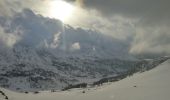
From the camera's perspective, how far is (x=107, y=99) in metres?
50.2

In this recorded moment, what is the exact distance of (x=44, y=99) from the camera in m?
62.7

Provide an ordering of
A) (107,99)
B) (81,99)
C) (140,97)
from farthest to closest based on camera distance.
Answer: (81,99)
(107,99)
(140,97)

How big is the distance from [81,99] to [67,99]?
3.81m

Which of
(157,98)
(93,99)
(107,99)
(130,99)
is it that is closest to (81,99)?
(93,99)

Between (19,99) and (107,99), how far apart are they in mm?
19632

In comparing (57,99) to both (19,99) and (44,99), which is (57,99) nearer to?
(44,99)

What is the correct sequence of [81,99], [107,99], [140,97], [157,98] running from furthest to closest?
[81,99] < [107,99] < [140,97] < [157,98]

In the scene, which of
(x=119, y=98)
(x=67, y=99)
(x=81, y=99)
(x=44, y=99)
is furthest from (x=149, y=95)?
(x=44, y=99)

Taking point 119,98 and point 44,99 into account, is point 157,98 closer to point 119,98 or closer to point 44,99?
point 119,98

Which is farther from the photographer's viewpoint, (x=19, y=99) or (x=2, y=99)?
(x=19, y=99)

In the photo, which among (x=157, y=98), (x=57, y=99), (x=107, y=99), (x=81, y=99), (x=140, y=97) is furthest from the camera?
(x=57, y=99)

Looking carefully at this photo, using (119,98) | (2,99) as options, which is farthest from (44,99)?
(119,98)

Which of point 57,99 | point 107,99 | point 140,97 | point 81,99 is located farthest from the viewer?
point 57,99

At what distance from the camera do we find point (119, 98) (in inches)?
1943
